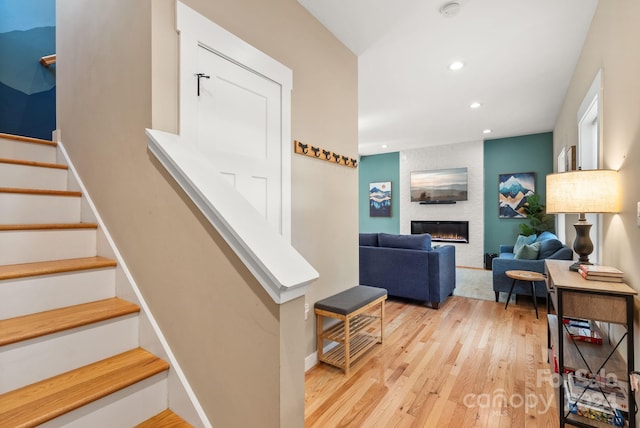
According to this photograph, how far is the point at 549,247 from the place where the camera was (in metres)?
3.85

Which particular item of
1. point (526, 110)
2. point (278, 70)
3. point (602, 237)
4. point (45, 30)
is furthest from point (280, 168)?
point (526, 110)

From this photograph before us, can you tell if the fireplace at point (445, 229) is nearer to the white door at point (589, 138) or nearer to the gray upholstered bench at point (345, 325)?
the white door at point (589, 138)

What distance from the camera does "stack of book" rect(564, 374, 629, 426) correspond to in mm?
1551

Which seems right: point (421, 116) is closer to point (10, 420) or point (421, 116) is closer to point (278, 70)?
point (278, 70)

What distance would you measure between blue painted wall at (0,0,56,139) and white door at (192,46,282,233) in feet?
8.23

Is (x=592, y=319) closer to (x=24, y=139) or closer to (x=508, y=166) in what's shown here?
(x=24, y=139)

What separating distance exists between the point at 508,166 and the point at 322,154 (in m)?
5.80

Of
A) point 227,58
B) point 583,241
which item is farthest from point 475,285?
Result: point 227,58

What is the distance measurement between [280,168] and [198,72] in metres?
0.77

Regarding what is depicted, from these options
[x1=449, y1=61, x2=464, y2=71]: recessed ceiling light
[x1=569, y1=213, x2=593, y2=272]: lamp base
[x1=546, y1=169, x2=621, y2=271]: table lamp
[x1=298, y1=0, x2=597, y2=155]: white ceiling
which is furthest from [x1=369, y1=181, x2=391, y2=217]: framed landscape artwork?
[x1=546, y1=169, x2=621, y2=271]: table lamp

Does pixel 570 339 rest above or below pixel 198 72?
below

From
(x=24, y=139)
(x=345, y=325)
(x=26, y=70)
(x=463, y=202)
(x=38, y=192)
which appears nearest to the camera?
(x=38, y=192)

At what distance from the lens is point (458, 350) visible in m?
2.68

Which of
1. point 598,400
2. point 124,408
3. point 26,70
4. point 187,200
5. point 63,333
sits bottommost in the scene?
point 598,400
